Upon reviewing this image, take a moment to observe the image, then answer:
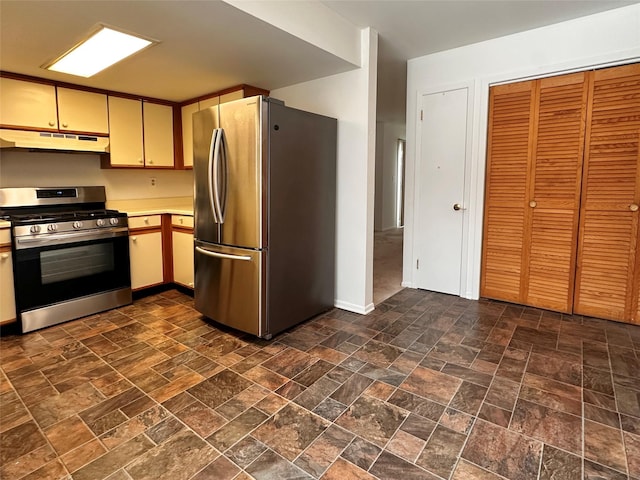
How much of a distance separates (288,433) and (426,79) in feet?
10.9

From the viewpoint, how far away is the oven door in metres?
2.74

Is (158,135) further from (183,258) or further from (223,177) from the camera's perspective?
(223,177)

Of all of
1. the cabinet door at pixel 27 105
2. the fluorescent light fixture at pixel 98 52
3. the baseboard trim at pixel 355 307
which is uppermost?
the fluorescent light fixture at pixel 98 52

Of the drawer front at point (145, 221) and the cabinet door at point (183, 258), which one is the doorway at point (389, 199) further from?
the drawer front at point (145, 221)

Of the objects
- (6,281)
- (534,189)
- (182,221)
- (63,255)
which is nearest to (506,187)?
(534,189)

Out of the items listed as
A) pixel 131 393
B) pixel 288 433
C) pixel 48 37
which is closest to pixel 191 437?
pixel 288 433

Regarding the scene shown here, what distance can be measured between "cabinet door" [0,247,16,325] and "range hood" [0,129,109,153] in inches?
34.0

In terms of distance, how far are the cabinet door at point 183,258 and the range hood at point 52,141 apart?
41.2 inches

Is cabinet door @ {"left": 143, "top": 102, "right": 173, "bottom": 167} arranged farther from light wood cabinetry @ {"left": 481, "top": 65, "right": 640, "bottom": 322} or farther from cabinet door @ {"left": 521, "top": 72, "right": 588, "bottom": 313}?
cabinet door @ {"left": 521, "top": 72, "right": 588, "bottom": 313}

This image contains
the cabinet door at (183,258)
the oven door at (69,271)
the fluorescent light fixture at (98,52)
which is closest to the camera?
the fluorescent light fixture at (98,52)

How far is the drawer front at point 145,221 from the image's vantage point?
11.3 ft

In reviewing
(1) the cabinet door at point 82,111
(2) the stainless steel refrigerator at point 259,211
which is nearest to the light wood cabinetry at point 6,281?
(1) the cabinet door at point 82,111

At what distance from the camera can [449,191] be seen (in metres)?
3.59

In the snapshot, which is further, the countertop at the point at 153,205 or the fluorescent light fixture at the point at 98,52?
the countertop at the point at 153,205
